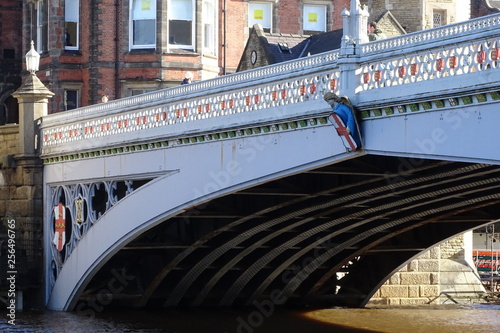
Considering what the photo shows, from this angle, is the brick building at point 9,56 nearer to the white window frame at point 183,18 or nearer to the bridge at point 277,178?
the white window frame at point 183,18

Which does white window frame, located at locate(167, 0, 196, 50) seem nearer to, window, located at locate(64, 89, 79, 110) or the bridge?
window, located at locate(64, 89, 79, 110)

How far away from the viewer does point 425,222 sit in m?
32.8

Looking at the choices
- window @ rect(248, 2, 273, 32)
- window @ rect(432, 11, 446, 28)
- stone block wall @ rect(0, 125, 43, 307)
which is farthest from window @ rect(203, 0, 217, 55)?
stone block wall @ rect(0, 125, 43, 307)

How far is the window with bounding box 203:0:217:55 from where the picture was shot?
42750mm

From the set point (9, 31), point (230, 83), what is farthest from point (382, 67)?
point (9, 31)

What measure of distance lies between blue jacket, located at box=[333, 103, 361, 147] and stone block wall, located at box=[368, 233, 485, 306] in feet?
56.2

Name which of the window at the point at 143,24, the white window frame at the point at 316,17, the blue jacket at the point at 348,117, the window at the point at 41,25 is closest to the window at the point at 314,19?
the white window frame at the point at 316,17

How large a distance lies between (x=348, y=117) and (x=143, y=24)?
2114 centimetres

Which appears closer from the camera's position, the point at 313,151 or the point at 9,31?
the point at 313,151

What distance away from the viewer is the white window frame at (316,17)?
45719mm

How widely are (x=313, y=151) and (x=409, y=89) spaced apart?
281 centimetres

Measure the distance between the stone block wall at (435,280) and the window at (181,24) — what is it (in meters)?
9.59

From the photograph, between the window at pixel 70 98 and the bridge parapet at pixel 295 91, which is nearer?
the bridge parapet at pixel 295 91

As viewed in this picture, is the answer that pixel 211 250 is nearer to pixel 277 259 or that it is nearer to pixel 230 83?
pixel 277 259
